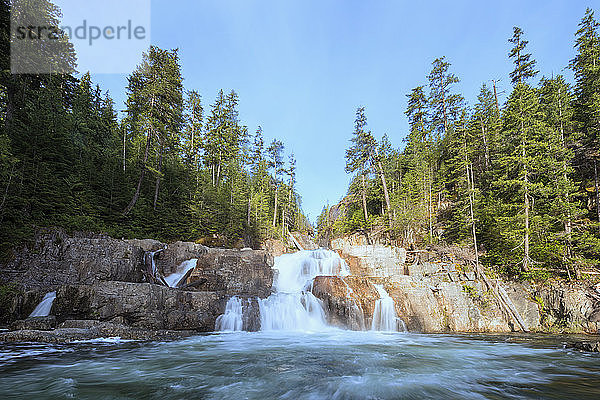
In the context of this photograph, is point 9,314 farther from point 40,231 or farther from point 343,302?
point 343,302

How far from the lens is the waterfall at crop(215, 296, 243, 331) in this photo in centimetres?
1089

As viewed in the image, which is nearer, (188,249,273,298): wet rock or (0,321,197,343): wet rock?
(0,321,197,343): wet rock

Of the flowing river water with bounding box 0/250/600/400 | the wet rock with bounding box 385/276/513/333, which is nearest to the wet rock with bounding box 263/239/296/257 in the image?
the wet rock with bounding box 385/276/513/333

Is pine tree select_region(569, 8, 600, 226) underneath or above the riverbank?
above

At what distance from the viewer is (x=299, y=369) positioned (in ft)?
19.4

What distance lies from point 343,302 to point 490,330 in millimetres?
7451

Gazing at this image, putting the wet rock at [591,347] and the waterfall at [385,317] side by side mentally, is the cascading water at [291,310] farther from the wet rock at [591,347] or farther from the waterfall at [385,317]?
the wet rock at [591,347]

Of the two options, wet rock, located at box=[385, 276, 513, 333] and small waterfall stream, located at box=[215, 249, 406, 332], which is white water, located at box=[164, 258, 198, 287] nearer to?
small waterfall stream, located at box=[215, 249, 406, 332]

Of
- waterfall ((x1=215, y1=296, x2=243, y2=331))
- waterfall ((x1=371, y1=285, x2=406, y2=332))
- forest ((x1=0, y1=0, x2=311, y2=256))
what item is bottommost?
waterfall ((x1=371, y1=285, x2=406, y2=332))

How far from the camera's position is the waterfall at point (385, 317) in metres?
12.4

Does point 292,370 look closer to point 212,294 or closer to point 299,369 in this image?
point 299,369

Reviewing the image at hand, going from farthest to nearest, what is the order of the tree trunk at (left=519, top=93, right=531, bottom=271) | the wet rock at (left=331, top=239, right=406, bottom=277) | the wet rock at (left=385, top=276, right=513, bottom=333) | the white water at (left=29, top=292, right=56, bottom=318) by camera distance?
the wet rock at (left=331, top=239, right=406, bottom=277)
the tree trunk at (left=519, top=93, right=531, bottom=271)
the wet rock at (left=385, top=276, right=513, bottom=333)
the white water at (left=29, top=292, right=56, bottom=318)

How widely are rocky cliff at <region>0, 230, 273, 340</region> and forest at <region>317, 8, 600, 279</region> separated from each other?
48.3 ft

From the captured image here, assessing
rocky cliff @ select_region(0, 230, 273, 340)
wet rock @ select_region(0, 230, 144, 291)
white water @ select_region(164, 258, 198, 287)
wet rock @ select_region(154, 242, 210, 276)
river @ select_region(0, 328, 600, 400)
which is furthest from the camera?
wet rock @ select_region(154, 242, 210, 276)
